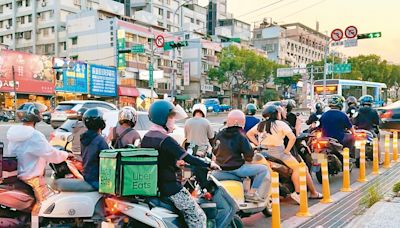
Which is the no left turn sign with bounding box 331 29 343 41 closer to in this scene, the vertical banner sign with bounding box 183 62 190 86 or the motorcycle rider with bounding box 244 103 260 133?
the motorcycle rider with bounding box 244 103 260 133

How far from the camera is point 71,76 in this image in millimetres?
43875

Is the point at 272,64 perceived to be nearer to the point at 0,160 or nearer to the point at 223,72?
the point at 223,72

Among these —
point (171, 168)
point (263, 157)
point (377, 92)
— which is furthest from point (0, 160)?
point (377, 92)

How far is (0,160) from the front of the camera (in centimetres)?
443

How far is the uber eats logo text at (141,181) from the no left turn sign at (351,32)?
25.2 m

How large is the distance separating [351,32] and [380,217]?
22674 millimetres

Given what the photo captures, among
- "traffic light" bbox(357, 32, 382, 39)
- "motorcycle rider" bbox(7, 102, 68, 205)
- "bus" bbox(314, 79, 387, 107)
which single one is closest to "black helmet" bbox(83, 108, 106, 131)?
"motorcycle rider" bbox(7, 102, 68, 205)

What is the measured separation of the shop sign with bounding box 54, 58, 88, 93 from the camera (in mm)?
43219

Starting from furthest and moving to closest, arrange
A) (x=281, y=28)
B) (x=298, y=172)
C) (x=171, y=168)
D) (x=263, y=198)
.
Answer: (x=281, y=28) → (x=298, y=172) → (x=263, y=198) → (x=171, y=168)

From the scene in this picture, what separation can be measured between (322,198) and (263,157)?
6.19 ft

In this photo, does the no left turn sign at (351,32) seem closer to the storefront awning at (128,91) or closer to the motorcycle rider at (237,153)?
the motorcycle rider at (237,153)

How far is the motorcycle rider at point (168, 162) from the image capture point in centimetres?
396

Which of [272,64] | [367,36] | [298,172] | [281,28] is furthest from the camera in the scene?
[281,28]

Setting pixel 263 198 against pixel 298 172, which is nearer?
pixel 263 198
